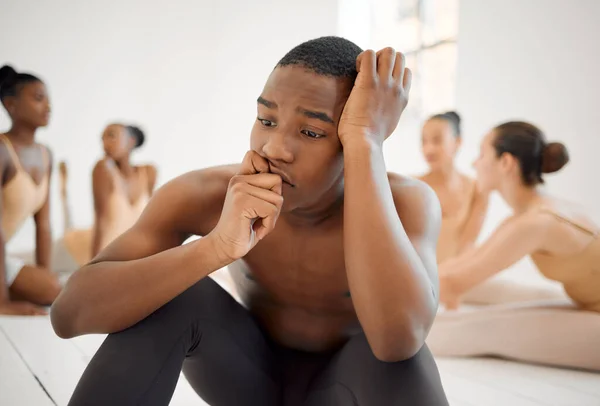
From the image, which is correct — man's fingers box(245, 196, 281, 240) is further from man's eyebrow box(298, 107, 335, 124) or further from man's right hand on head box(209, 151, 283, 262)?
man's eyebrow box(298, 107, 335, 124)

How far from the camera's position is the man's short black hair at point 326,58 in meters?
0.95

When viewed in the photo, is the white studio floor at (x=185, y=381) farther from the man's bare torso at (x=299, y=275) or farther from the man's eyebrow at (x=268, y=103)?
the man's eyebrow at (x=268, y=103)

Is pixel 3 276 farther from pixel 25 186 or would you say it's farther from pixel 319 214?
pixel 319 214

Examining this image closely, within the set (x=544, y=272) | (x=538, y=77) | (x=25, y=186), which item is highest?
(x=538, y=77)

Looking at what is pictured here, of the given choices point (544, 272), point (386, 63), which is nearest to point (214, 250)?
point (386, 63)

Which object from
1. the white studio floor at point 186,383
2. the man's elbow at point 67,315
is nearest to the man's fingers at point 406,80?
the man's elbow at point 67,315

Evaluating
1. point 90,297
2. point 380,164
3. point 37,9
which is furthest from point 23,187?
point 37,9

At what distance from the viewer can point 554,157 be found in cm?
208

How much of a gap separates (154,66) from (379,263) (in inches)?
190

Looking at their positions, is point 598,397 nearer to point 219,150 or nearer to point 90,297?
point 90,297

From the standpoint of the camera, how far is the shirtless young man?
0.86 meters

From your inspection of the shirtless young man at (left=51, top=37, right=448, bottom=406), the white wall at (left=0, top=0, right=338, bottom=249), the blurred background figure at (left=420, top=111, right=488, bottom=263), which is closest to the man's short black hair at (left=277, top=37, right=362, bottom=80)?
the shirtless young man at (left=51, top=37, right=448, bottom=406)

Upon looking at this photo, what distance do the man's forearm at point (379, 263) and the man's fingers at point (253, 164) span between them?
0.13 m

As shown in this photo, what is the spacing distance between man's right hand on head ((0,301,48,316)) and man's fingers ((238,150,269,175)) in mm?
1747
